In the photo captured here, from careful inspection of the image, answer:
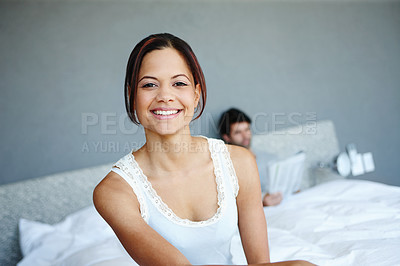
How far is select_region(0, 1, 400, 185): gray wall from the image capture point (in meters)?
1.99

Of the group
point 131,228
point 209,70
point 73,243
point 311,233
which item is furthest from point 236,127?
point 131,228

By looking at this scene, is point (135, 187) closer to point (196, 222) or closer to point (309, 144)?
point (196, 222)

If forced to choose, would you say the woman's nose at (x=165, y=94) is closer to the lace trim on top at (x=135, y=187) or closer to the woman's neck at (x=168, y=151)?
the woman's neck at (x=168, y=151)

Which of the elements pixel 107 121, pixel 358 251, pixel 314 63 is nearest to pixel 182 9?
pixel 107 121

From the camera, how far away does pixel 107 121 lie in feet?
7.20

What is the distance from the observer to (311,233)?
151cm

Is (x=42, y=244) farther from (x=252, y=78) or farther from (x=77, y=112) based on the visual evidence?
(x=252, y=78)

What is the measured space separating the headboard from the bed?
614mm

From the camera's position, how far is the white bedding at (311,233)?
1283 millimetres

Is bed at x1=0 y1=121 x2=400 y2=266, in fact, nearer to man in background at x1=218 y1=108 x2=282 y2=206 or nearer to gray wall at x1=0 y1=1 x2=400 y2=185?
gray wall at x1=0 y1=1 x2=400 y2=185

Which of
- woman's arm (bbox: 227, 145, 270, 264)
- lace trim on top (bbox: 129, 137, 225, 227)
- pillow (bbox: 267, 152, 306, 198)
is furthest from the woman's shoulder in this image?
pillow (bbox: 267, 152, 306, 198)

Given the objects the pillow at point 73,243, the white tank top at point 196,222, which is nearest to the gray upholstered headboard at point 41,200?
the pillow at point 73,243

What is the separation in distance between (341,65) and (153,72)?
8.86 ft

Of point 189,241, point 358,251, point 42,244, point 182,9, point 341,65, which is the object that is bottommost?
point 42,244
